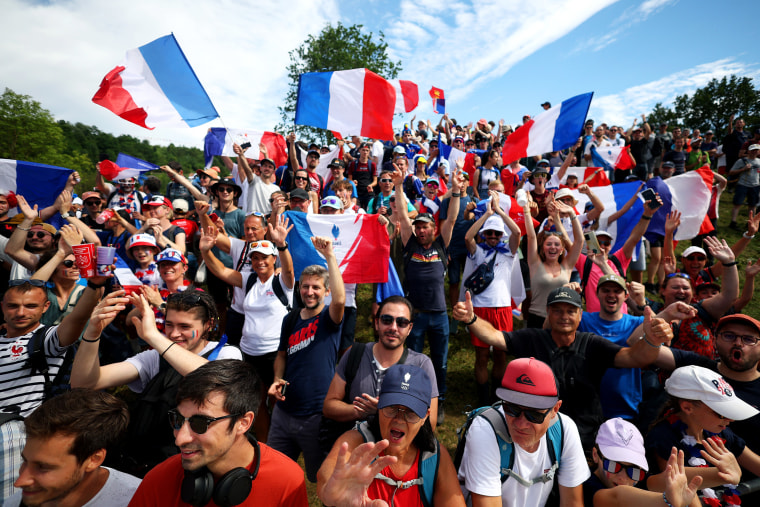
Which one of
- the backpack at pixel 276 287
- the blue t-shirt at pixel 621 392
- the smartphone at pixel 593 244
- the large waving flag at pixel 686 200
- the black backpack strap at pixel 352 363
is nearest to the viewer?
the black backpack strap at pixel 352 363

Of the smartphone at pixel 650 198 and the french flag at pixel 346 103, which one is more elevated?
the french flag at pixel 346 103

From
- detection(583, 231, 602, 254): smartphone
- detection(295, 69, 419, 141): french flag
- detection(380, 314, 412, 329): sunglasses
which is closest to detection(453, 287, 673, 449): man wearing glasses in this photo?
detection(380, 314, 412, 329): sunglasses

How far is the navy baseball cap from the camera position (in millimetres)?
2107

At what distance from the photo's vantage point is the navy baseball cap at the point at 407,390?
211 cm

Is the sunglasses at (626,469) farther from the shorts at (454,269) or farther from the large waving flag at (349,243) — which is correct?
the shorts at (454,269)

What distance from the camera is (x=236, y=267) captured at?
5.02 meters

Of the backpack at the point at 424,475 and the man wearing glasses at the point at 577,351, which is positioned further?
the man wearing glasses at the point at 577,351

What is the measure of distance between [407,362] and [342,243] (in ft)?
9.25

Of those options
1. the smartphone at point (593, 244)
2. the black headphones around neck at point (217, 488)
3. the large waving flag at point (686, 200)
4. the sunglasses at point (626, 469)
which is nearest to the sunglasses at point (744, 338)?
the sunglasses at point (626, 469)

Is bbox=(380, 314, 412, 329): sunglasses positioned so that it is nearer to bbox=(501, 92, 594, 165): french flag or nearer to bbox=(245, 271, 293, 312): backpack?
bbox=(245, 271, 293, 312): backpack

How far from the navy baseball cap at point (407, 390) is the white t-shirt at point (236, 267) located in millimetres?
2796

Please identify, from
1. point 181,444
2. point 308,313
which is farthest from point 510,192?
point 181,444

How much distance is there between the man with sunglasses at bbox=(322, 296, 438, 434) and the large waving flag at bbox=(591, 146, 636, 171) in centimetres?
1105

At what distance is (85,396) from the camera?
2021 mm
